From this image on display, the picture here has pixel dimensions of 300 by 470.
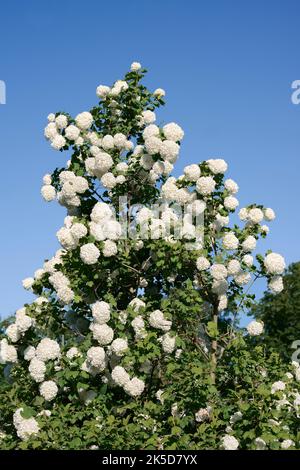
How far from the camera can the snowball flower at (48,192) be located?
35.0ft

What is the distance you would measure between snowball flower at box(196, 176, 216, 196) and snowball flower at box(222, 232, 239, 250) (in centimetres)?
66

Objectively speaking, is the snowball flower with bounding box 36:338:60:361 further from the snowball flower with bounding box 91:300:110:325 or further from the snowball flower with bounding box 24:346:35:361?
the snowball flower with bounding box 91:300:110:325

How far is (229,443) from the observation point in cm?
770

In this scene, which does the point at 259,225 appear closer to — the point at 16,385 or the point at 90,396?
the point at 90,396

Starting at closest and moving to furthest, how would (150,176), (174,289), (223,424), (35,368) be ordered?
1. (223,424)
2. (35,368)
3. (174,289)
4. (150,176)

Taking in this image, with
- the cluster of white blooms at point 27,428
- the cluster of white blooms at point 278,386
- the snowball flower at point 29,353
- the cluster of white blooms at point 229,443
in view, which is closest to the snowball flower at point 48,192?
the snowball flower at point 29,353

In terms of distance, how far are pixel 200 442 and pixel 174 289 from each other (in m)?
2.43

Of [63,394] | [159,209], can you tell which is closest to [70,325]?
[63,394]

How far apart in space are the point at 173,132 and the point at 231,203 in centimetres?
129

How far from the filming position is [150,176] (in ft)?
33.6

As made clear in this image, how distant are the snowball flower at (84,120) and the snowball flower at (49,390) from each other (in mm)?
4135

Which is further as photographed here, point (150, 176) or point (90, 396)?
point (150, 176)

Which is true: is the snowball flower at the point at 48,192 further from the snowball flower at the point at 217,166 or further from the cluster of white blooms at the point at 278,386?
the cluster of white blooms at the point at 278,386

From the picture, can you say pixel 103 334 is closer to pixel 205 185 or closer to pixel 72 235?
pixel 72 235
